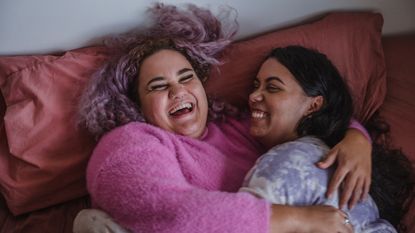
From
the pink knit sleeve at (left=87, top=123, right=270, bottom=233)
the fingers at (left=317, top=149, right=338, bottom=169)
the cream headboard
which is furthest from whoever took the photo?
the cream headboard

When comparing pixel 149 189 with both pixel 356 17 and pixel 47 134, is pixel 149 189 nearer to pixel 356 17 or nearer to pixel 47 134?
pixel 47 134

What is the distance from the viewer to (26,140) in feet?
3.93

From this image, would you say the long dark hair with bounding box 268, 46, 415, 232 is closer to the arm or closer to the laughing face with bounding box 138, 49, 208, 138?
the arm

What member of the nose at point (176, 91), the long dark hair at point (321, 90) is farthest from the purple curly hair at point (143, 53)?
the long dark hair at point (321, 90)

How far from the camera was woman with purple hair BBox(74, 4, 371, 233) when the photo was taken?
3.05 ft

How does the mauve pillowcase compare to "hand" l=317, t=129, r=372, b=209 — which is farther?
the mauve pillowcase

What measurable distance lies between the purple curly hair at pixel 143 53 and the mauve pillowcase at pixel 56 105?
0.05 m

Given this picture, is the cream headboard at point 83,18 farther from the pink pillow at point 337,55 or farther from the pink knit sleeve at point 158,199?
the pink knit sleeve at point 158,199

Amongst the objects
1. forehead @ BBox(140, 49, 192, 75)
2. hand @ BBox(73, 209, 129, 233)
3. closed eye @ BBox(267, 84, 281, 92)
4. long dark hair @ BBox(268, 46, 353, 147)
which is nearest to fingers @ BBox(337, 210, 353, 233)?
long dark hair @ BBox(268, 46, 353, 147)

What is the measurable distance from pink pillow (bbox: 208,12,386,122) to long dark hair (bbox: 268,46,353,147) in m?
0.12

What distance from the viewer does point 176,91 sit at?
1168mm

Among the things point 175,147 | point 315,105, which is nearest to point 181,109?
point 175,147

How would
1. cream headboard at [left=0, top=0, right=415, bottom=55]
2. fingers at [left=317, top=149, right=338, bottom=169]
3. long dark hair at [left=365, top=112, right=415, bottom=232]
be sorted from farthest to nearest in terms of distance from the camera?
cream headboard at [left=0, top=0, right=415, bottom=55]
long dark hair at [left=365, top=112, right=415, bottom=232]
fingers at [left=317, top=149, right=338, bottom=169]

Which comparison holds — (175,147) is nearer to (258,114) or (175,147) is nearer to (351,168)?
(258,114)
